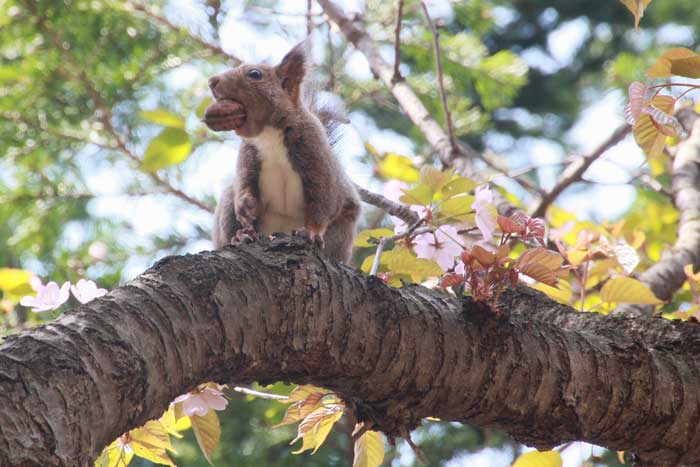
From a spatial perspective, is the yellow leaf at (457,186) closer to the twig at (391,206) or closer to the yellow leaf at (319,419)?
the twig at (391,206)

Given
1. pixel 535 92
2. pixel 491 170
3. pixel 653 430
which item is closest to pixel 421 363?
pixel 653 430

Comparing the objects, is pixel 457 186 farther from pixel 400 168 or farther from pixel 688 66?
pixel 400 168

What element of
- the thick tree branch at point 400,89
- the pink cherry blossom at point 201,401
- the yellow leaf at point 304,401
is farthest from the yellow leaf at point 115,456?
the thick tree branch at point 400,89

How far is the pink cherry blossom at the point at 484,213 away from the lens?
68.6 inches

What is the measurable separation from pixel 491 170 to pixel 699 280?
1221mm

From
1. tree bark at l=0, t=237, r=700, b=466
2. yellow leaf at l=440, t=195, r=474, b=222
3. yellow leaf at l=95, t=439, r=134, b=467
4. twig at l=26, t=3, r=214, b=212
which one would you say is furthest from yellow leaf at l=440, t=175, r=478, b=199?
twig at l=26, t=3, r=214, b=212

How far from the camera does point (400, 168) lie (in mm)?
2732

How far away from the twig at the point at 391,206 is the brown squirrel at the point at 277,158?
7cm

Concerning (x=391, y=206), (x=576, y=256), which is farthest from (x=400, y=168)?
(x=576, y=256)

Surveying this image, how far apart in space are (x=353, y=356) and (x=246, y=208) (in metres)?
0.91

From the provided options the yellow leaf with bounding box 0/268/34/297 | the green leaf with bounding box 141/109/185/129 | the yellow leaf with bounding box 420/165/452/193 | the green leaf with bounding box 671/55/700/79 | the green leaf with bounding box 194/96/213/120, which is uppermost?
the green leaf with bounding box 671/55/700/79

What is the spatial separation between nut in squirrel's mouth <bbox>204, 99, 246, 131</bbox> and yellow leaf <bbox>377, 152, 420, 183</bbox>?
0.66 metres

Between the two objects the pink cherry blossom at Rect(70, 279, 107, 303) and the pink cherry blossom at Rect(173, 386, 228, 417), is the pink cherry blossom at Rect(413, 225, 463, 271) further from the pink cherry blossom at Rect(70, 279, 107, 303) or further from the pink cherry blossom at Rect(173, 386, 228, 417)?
the pink cherry blossom at Rect(70, 279, 107, 303)

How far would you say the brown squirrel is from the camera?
7.25 ft
